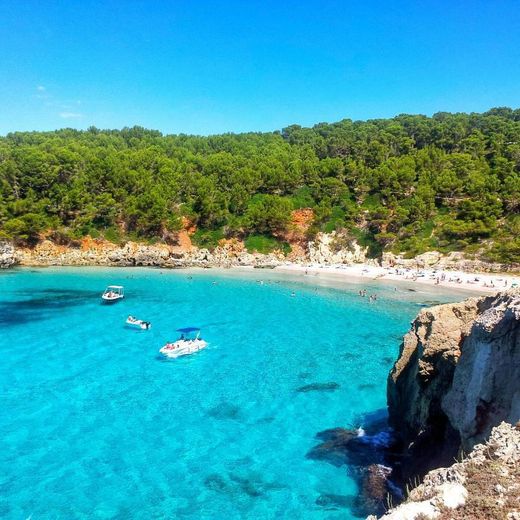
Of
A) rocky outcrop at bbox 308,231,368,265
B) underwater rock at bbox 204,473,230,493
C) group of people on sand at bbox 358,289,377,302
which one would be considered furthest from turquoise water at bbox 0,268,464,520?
rocky outcrop at bbox 308,231,368,265

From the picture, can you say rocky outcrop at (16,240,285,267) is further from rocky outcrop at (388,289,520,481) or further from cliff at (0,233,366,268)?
rocky outcrop at (388,289,520,481)

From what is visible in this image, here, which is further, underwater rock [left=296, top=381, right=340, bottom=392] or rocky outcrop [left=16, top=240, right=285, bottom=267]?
rocky outcrop [left=16, top=240, right=285, bottom=267]

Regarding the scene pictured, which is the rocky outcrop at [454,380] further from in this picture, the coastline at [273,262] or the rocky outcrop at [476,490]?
the coastline at [273,262]

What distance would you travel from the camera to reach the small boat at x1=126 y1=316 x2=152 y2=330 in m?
45.1

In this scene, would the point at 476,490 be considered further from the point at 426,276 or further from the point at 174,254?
the point at 174,254

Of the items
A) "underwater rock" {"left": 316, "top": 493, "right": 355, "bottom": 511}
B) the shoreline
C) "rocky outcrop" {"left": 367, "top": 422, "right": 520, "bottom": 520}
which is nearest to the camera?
"rocky outcrop" {"left": 367, "top": 422, "right": 520, "bottom": 520}

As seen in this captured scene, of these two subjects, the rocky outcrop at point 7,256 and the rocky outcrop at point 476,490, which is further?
the rocky outcrop at point 7,256

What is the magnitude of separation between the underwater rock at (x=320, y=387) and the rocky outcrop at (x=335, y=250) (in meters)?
62.0

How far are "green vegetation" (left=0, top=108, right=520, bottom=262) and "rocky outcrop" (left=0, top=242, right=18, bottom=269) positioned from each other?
7.10 ft

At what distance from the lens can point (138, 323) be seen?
45.6 meters

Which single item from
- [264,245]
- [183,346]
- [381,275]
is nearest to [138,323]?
[183,346]

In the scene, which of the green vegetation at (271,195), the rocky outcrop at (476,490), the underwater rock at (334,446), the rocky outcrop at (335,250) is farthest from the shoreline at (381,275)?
the rocky outcrop at (476,490)

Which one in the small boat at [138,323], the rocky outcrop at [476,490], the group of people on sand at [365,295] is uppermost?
the rocky outcrop at [476,490]

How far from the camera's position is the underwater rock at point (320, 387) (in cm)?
3034
